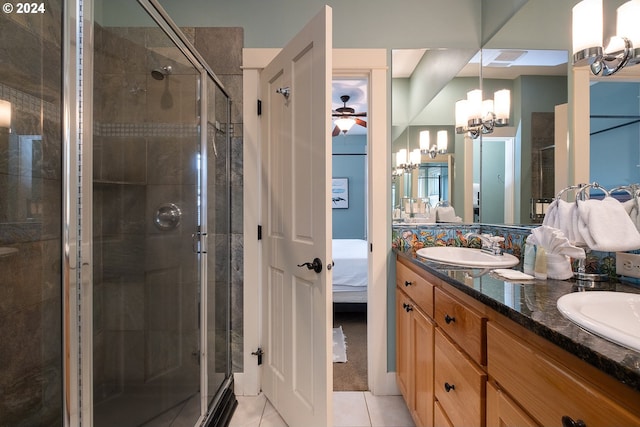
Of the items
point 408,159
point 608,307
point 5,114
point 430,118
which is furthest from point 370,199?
point 5,114

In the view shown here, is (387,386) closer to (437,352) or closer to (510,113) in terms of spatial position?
(437,352)

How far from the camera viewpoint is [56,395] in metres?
0.95

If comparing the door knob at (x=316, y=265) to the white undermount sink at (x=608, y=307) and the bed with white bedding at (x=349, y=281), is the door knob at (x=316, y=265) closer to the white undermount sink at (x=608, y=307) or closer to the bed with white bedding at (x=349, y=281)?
the white undermount sink at (x=608, y=307)

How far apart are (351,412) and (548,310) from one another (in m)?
1.43

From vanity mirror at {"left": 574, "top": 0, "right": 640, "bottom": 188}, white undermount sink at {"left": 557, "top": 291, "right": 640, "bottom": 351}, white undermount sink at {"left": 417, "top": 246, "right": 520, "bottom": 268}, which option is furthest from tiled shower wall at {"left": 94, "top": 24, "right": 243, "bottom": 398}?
vanity mirror at {"left": 574, "top": 0, "right": 640, "bottom": 188}

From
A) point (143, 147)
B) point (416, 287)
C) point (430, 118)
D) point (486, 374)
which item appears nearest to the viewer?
point (486, 374)

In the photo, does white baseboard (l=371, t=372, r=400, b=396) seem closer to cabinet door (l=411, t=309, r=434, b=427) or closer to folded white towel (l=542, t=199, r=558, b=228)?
cabinet door (l=411, t=309, r=434, b=427)

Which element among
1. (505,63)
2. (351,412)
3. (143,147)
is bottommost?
(351,412)

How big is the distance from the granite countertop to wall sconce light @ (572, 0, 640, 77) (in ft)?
2.75

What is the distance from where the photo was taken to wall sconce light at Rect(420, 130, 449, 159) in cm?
207

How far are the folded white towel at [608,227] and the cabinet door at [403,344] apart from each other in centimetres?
88

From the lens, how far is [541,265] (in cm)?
113

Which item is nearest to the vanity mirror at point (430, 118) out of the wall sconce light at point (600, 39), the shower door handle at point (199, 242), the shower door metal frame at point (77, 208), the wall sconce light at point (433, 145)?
the wall sconce light at point (433, 145)

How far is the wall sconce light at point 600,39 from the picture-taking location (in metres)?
1.07
